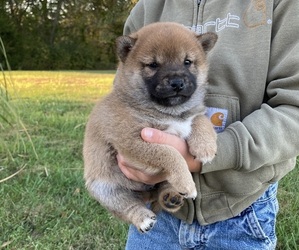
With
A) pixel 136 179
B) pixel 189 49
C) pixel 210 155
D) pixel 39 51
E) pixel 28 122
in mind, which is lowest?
pixel 39 51

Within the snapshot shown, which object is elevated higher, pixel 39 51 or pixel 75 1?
pixel 75 1

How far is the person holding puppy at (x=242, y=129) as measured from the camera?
1.63 metres

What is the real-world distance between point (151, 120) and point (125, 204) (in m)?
0.39

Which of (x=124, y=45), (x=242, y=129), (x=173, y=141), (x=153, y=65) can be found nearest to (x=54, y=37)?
(x=124, y=45)

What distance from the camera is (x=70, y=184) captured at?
3650 millimetres

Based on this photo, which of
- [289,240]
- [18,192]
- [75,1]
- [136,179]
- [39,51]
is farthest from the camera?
[39,51]

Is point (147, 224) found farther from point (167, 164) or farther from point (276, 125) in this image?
point (276, 125)

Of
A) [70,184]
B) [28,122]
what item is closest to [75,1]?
[28,122]

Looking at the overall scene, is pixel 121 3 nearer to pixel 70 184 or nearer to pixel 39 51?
pixel 70 184

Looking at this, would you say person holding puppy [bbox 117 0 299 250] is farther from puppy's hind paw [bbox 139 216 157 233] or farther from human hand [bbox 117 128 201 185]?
puppy's hind paw [bbox 139 216 157 233]

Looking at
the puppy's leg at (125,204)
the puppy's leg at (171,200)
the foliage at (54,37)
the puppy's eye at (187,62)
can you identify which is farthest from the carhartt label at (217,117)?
the foliage at (54,37)

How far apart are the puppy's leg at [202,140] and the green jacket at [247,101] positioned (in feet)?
0.10

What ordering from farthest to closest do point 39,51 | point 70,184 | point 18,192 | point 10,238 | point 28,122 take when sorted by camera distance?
point 39,51, point 28,122, point 70,184, point 18,192, point 10,238

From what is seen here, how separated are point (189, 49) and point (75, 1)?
64.2 feet
